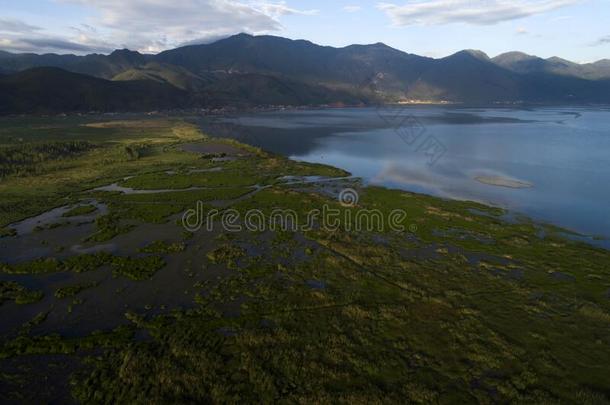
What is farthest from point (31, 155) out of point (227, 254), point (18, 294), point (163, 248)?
point (227, 254)

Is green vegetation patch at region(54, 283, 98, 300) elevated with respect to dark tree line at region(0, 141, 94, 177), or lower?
lower

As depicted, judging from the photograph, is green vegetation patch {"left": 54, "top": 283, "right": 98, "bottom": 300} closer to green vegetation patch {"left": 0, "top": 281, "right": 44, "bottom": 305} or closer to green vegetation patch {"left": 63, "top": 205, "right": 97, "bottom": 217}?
green vegetation patch {"left": 0, "top": 281, "right": 44, "bottom": 305}

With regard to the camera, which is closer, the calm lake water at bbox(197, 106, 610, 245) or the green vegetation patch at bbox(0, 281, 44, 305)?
the green vegetation patch at bbox(0, 281, 44, 305)

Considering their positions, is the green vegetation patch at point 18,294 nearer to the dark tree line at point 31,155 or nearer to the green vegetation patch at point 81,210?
the green vegetation patch at point 81,210

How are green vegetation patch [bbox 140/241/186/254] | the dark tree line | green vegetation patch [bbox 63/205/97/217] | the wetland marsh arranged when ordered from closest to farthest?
the wetland marsh
green vegetation patch [bbox 140/241/186/254]
green vegetation patch [bbox 63/205/97/217]
the dark tree line

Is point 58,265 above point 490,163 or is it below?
below

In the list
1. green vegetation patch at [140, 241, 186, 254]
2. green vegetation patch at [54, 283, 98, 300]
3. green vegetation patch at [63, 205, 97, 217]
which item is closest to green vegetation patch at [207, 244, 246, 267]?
green vegetation patch at [140, 241, 186, 254]

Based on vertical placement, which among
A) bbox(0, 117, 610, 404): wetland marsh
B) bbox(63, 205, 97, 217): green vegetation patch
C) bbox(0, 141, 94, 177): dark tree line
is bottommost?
bbox(0, 117, 610, 404): wetland marsh

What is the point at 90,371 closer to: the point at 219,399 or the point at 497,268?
the point at 219,399

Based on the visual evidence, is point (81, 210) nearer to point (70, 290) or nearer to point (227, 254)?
point (70, 290)

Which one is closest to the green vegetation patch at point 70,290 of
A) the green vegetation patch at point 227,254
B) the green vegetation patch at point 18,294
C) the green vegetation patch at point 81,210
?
the green vegetation patch at point 18,294

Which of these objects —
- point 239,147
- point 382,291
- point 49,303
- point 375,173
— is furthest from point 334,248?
point 239,147

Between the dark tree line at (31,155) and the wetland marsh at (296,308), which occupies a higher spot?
the dark tree line at (31,155)
